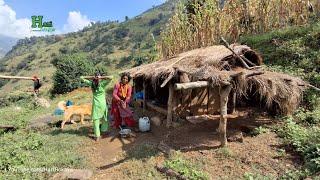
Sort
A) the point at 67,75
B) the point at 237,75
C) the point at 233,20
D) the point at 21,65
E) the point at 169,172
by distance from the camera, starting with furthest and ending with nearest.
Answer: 1. the point at 21,65
2. the point at 67,75
3. the point at 233,20
4. the point at 237,75
5. the point at 169,172

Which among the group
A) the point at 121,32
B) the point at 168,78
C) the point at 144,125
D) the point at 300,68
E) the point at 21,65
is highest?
the point at 121,32

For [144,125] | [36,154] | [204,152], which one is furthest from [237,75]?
[36,154]

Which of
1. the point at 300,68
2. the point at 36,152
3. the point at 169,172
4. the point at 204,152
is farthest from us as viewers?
the point at 300,68

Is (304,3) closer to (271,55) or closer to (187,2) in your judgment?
(271,55)

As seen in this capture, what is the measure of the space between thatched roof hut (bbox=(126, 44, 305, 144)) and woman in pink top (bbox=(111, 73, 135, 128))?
3.28ft

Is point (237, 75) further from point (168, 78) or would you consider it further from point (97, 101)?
point (97, 101)

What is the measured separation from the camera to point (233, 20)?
18641mm

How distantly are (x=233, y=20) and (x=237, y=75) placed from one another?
9.71 metres

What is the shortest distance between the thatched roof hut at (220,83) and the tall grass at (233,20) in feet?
18.6

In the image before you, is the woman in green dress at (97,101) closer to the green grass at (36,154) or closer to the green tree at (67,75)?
the green grass at (36,154)

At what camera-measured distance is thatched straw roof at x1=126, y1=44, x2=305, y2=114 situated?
966 cm

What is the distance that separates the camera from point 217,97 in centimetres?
1236

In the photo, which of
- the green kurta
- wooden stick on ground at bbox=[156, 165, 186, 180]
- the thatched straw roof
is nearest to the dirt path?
wooden stick on ground at bbox=[156, 165, 186, 180]

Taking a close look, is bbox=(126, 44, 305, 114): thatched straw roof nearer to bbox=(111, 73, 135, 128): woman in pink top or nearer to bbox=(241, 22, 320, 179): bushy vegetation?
bbox=(241, 22, 320, 179): bushy vegetation
